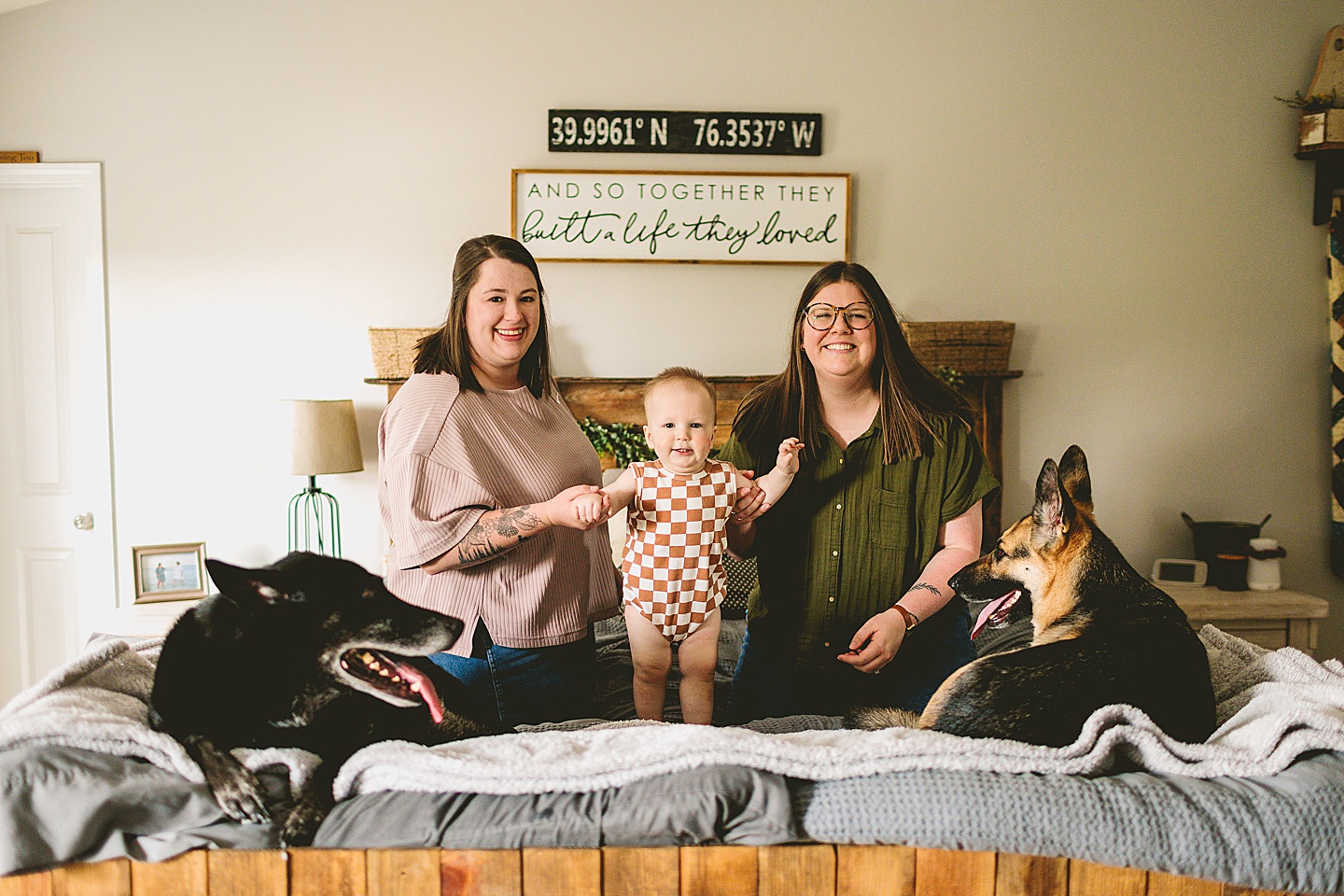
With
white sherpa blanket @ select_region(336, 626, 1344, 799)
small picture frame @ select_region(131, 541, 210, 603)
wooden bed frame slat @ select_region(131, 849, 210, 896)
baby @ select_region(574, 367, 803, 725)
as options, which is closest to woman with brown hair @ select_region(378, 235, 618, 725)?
baby @ select_region(574, 367, 803, 725)

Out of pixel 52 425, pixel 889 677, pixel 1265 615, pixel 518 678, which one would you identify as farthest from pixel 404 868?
pixel 52 425

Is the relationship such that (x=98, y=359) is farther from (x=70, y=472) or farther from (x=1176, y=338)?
(x=1176, y=338)

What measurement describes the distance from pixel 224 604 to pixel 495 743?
412mm

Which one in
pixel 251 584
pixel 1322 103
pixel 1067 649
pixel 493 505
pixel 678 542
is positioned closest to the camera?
pixel 251 584

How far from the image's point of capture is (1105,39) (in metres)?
3.39

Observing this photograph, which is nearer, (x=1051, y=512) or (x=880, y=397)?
(x=1051, y=512)

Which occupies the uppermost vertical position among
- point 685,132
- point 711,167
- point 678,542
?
point 685,132

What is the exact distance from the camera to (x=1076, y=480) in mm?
1379

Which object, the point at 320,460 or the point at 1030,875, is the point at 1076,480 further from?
the point at 320,460

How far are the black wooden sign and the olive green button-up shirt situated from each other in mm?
2171

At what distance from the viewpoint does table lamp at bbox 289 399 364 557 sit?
124 inches

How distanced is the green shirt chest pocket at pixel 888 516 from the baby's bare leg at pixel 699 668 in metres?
0.35

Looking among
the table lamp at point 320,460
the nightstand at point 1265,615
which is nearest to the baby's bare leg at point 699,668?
the table lamp at point 320,460

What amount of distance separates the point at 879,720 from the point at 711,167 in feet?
8.69
